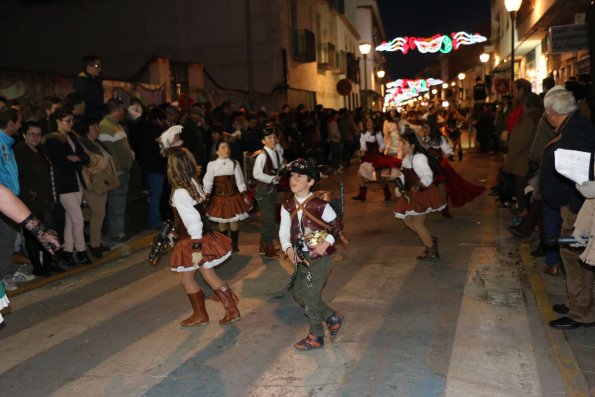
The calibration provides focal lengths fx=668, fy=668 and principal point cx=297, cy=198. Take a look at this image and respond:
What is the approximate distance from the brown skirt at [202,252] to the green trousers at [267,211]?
10.0ft

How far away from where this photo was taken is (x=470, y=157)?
81.5 feet

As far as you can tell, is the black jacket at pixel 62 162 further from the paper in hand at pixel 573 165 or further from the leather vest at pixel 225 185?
the paper in hand at pixel 573 165

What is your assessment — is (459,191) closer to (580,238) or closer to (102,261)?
(102,261)

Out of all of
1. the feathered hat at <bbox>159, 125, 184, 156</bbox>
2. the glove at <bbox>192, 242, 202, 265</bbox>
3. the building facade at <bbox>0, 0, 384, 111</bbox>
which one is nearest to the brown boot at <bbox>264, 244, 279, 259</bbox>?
the feathered hat at <bbox>159, 125, 184, 156</bbox>

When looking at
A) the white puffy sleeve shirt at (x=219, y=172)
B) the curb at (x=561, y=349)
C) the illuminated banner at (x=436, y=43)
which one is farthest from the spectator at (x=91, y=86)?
the illuminated banner at (x=436, y=43)

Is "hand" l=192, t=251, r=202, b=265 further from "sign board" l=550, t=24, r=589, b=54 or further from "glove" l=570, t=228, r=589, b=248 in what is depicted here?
"sign board" l=550, t=24, r=589, b=54

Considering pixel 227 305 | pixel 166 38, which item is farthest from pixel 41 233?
pixel 166 38

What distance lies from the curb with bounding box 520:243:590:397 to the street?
46 mm

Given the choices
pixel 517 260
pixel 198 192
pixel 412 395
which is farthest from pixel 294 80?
pixel 412 395

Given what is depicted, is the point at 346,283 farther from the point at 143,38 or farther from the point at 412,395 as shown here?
the point at 143,38

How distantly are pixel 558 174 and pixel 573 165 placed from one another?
35.0 inches

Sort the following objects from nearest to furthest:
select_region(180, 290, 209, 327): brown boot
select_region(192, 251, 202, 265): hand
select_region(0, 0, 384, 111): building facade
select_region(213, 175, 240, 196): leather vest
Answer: select_region(192, 251, 202, 265): hand
select_region(180, 290, 209, 327): brown boot
select_region(213, 175, 240, 196): leather vest
select_region(0, 0, 384, 111): building facade

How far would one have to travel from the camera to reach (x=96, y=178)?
30.6ft

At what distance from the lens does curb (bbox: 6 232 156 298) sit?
8.11 metres
